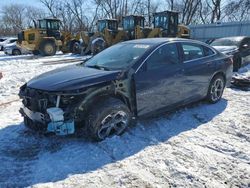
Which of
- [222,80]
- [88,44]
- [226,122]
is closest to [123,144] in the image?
[226,122]

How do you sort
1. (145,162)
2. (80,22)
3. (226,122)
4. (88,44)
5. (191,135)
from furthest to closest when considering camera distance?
(80,22) < (88,44) < (226,122) < (191,135) < (145,162)

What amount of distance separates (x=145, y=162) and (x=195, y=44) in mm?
3131

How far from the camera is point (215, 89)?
629 cm

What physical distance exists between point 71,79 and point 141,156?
1.56 meters

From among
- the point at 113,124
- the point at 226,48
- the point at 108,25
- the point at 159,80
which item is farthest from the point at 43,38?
the point at 113,124

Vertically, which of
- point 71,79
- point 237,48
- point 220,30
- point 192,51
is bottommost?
point 71,79

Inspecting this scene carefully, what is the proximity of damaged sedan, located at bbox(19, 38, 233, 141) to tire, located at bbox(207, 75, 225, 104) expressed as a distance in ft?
1.08

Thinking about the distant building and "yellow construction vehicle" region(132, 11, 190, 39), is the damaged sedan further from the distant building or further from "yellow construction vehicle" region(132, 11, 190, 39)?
the distant building

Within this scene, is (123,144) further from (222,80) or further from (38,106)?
(222,80)

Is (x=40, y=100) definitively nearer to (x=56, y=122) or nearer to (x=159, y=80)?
(x=56, y=122)

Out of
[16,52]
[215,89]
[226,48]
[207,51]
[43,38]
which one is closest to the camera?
[207,51]

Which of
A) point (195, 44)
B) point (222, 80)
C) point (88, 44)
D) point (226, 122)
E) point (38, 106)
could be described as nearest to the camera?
point (38, 106)

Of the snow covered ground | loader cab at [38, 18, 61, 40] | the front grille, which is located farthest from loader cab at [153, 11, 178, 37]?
the front grille

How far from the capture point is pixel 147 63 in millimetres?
4738
